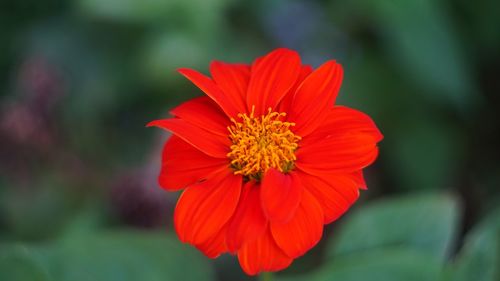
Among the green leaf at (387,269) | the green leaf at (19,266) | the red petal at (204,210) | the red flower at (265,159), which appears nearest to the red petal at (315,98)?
the red flower at (265,159)

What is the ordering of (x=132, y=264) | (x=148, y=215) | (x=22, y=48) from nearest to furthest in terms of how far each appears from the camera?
(x=132, y=264)
(x=148, y=215)
(x=22, y=48)

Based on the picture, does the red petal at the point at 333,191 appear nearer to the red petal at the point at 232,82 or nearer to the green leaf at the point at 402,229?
the red petal at the point at 232,82

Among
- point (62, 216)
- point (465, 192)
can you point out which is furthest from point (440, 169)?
point (62, 216)

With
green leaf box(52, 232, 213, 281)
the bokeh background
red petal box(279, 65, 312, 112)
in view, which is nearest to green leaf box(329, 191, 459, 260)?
the bokeh background

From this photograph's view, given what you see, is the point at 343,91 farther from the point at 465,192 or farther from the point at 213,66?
the point at 213,66

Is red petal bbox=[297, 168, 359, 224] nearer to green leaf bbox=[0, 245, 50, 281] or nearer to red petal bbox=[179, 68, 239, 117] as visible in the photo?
red petal bbox=[179, 68, 239, 117]

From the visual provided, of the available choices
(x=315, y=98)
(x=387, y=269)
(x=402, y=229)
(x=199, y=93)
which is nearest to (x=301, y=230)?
(x=315, y=98)

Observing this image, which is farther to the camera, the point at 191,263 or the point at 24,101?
the point at 24,101
